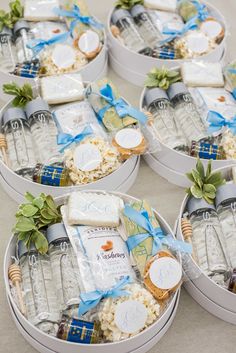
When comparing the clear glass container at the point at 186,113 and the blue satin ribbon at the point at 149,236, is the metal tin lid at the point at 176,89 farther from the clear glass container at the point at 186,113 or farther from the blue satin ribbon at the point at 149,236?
the blue satin ribbon at the point at 149,236

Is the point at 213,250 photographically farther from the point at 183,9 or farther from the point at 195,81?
the point at 183,9

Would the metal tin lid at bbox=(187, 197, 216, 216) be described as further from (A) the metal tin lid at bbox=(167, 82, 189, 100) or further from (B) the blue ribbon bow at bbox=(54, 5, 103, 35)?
(B) the blue ribbon bow at bbox=(54, 5, 103, 35)

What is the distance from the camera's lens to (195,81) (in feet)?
6.19

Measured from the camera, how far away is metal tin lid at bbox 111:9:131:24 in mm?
2131

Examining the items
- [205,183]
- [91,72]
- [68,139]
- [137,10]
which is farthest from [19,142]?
[137,10]

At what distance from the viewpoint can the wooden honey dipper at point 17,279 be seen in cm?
135

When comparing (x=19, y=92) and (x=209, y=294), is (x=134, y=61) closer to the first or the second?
(x=19, y=92)

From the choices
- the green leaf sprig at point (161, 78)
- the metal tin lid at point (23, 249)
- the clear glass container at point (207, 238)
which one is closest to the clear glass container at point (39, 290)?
the metal tin lid at point (23, 249)

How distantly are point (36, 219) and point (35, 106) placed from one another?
0.42 m

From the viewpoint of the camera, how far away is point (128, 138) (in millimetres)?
1697

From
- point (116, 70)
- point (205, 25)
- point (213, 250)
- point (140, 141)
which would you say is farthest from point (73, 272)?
point (205, 25)

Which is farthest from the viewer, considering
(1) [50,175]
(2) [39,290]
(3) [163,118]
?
(3) [163,118]

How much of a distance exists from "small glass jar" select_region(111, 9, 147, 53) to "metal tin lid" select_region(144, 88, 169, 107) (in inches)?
9.8

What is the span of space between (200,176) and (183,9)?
0.89 meters
